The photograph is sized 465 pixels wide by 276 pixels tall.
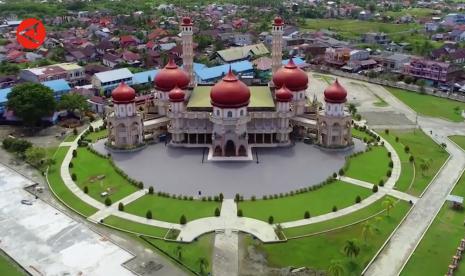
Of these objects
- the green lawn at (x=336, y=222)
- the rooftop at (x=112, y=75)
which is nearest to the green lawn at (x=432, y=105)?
the green lawn at (x=336, y=222)

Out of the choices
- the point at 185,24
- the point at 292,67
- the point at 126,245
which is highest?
the point at 185,24

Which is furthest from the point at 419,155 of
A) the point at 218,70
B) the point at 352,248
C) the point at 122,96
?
the point at 218,70

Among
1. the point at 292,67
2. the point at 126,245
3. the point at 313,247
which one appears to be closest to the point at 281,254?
the point at 313,247

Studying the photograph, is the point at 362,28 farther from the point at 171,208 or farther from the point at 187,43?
→ the point at 171,208

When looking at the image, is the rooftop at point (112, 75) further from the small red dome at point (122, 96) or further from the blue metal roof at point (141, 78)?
the small red dome at point (122, 96)

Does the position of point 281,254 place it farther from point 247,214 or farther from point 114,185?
point 114,185

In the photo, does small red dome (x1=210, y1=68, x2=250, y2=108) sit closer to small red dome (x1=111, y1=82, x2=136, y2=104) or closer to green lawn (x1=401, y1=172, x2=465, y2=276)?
small red dome (x1=111, y1=82, x2=136, y2=104)
